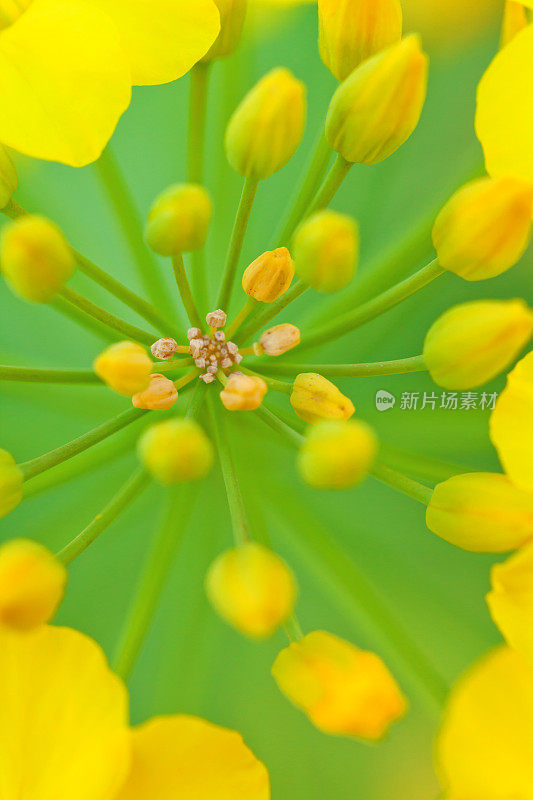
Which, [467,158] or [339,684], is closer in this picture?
[339,684]

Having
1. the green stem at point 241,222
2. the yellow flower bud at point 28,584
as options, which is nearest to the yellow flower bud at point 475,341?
the green stem at point 241,222

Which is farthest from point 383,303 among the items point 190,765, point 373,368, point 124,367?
point 190,765

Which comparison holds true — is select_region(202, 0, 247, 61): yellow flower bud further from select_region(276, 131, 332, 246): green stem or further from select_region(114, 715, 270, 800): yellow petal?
select_region(114, 715, 270, 800): yellow petal

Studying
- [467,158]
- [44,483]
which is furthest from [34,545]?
[467,158]

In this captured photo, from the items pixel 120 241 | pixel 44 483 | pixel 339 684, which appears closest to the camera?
pixel 339 684

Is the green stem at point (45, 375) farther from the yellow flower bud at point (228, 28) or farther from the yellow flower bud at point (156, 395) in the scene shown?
the yellow flower bud at point (228, 28)

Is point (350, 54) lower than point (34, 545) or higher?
higher

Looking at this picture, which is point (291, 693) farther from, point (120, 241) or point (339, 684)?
point (120, 241)
